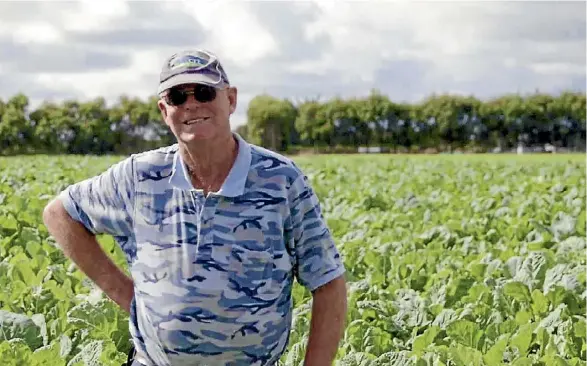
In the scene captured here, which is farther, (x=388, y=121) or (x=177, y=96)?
(x=388, y=121)

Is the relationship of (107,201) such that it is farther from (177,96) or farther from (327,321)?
(327,321)

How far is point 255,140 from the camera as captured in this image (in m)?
86.5

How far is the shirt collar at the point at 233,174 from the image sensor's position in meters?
3.18

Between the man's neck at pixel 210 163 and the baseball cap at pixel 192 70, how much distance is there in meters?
0.21

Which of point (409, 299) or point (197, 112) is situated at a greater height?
point (197, 112)

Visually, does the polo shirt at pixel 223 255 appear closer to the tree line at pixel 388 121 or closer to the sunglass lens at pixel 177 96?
Answer: the sunglass lens at pixel 177 96

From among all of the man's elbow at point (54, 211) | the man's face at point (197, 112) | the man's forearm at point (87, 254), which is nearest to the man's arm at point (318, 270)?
the man's face at point (197, 112)

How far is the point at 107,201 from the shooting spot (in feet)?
11.3

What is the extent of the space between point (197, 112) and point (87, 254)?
0.81 metres

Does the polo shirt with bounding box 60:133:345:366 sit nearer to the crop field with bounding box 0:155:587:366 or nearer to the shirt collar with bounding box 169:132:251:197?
the shirt collar with bounding box 169:132:251:197

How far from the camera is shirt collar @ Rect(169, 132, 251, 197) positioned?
318cm

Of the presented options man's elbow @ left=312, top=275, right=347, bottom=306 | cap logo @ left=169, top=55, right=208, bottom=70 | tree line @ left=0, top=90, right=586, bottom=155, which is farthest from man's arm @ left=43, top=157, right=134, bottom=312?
tree line @ left=0, top=90, right=586, bottom=155

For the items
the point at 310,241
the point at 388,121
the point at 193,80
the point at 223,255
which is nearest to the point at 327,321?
the point at 310,241

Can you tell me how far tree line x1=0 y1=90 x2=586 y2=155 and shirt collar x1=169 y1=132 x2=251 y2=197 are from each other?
3068 inches
